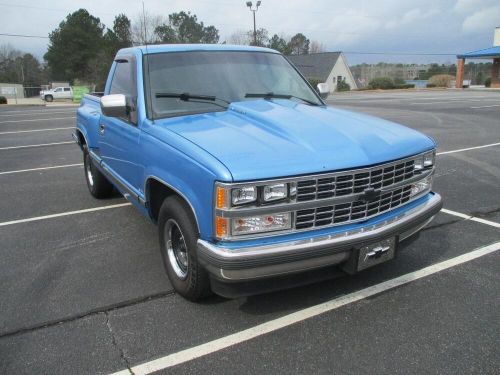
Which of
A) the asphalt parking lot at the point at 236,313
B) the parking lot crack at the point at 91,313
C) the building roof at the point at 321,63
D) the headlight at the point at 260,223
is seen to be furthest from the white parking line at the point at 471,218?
the building roof at the point at 321,63

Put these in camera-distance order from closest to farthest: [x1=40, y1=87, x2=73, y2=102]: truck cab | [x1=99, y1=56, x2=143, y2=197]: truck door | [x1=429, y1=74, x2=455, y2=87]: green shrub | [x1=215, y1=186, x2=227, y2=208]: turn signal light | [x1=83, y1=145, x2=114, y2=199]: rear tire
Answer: [x1=215, y1=186, x2=227, y2=208]: turn signal light → [x1=99, y1=56, x2=143, y2=197]: truck door → [x1=83, y1=145, x2=114, y2=199]: rear tire → [x1=40, y1=87, x2=73, y2=102]: truck cab → [x1=429, y1=74, x2=455, y2=87]: green shrub

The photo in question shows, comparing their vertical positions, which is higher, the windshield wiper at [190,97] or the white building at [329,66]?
the white building at [329,66]

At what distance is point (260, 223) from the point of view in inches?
109

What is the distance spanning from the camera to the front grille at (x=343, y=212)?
284 centimetres

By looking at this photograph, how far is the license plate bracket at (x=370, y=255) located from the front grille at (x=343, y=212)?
0.20 m

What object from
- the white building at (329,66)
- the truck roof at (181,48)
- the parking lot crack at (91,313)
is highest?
the white building at (329,66)

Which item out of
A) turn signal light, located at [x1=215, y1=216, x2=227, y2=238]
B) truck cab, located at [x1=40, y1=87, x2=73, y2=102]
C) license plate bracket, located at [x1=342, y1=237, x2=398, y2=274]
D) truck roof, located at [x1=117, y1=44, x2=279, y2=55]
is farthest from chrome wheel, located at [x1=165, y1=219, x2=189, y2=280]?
truck cab, located at [x1=40, y1=87, x2=73, y2=102]

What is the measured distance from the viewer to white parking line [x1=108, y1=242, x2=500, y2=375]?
2756 mm

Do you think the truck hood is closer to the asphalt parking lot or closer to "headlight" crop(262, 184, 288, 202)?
"headlight" crop(262, 184, 288, 202)

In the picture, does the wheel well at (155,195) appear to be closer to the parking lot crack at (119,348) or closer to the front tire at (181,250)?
the front tire at (181,250)

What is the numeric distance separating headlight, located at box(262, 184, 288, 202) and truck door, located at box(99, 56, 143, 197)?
4.84 feet

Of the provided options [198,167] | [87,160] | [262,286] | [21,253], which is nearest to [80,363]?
[262,286]

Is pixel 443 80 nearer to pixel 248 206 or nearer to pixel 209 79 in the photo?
pixel 209 79

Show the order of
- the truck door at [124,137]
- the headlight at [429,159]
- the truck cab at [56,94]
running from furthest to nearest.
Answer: the truck cab at [56,94] → the truck door at [124,137] → the headlight at [429,159]
